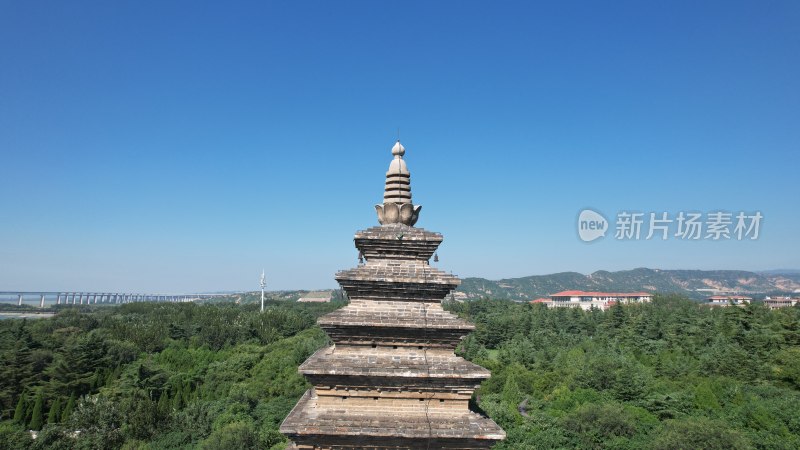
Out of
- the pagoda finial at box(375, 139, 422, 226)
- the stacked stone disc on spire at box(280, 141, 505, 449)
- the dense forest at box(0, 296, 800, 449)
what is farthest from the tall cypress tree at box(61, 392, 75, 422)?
the pagoda finial at box(375, 139, 422, 226)

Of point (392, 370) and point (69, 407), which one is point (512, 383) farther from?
point (69, 407)

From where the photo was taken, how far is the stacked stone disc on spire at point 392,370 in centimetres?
1030

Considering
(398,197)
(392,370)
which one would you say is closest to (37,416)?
(398,197)

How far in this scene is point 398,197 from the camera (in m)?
14.0

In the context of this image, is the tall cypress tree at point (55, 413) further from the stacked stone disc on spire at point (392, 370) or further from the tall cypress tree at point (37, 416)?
the stacked stone disc on spire at point (392, 370)

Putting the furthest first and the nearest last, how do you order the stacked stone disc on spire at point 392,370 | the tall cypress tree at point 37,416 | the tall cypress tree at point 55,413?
1. the tall cypress tree at point 55,413
2. the tall cypress tree at point 37,416
3. the stacked stone disc on spire at point 392,370

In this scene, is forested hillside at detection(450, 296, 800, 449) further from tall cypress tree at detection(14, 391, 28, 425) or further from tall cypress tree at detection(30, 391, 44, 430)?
tall cypress tree at detection(14, 391, 28, 425)

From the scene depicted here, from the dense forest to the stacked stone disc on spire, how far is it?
25852 millimetres

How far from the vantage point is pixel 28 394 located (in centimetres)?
4938

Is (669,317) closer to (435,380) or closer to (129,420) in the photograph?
(129,420)

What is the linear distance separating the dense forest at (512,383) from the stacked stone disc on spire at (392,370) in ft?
84.8

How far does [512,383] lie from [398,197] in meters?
40.7

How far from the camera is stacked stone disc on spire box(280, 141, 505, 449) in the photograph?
1030 cm

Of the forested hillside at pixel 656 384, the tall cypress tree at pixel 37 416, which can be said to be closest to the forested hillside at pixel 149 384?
the tall cypress tree at pixel 37 416
